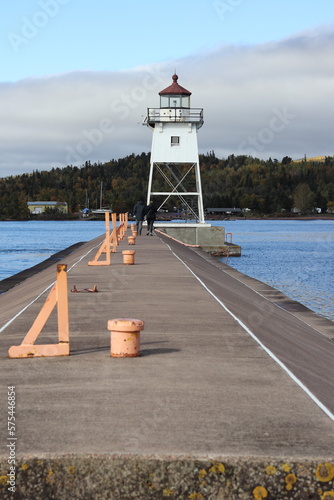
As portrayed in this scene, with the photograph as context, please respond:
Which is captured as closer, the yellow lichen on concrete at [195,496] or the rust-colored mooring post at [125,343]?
the yellow lichen on concrete at [195,496]

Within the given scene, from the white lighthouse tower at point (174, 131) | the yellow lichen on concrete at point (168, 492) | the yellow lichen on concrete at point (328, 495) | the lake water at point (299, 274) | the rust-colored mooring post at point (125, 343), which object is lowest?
the lake water at point (299, 274)

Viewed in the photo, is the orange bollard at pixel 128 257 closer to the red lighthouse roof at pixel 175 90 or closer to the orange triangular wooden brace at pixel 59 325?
the orange triangular wooden brace at pixel 59 325

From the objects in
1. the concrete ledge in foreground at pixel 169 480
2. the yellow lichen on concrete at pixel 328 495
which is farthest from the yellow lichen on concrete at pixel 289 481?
the yellow lichen on concrete at pixel 328 495

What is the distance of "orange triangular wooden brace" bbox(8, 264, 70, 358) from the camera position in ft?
32.6

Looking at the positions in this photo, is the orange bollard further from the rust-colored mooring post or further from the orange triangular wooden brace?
the rust-colored mooring post

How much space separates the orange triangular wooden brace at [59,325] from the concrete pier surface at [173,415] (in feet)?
0.55

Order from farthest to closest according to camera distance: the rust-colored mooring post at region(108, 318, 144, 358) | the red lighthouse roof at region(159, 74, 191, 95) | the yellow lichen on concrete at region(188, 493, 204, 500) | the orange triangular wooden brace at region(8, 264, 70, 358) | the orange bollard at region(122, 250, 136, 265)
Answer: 1. the red lighthouse roof at region(159, 74, 191, 95)
2. the orange bollard at region(122, 250, 136, 265)
3. the rust-colored mooring post at region(108, 318, 144, 358)
4. the orange triangular wooden brace at region(8, 264, 70, 358)
5. the yellow lichen on concrete at region(188, 493, 204, 500)

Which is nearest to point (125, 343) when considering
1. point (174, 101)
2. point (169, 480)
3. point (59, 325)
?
point (59, 325)

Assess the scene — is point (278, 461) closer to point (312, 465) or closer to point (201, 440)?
point (312, 465)

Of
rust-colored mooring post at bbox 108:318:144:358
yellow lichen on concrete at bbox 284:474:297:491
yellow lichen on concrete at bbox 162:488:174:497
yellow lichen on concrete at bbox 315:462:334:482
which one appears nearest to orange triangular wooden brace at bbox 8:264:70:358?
rust-colored mooring post at bbox 108:318:144:358

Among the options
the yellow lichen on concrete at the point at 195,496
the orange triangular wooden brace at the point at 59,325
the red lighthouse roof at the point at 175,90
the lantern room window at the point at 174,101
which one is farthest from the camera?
the lantern room window at the point at 174,101

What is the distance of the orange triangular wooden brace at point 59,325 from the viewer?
9.94m

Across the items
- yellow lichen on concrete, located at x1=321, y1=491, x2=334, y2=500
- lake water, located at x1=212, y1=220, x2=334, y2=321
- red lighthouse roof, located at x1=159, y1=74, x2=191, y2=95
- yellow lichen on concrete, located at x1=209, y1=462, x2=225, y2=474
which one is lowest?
lake water, located at x1=212, y1=220, x2=334, y2=321

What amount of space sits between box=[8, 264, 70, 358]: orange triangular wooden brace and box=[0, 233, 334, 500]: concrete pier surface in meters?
0.17
